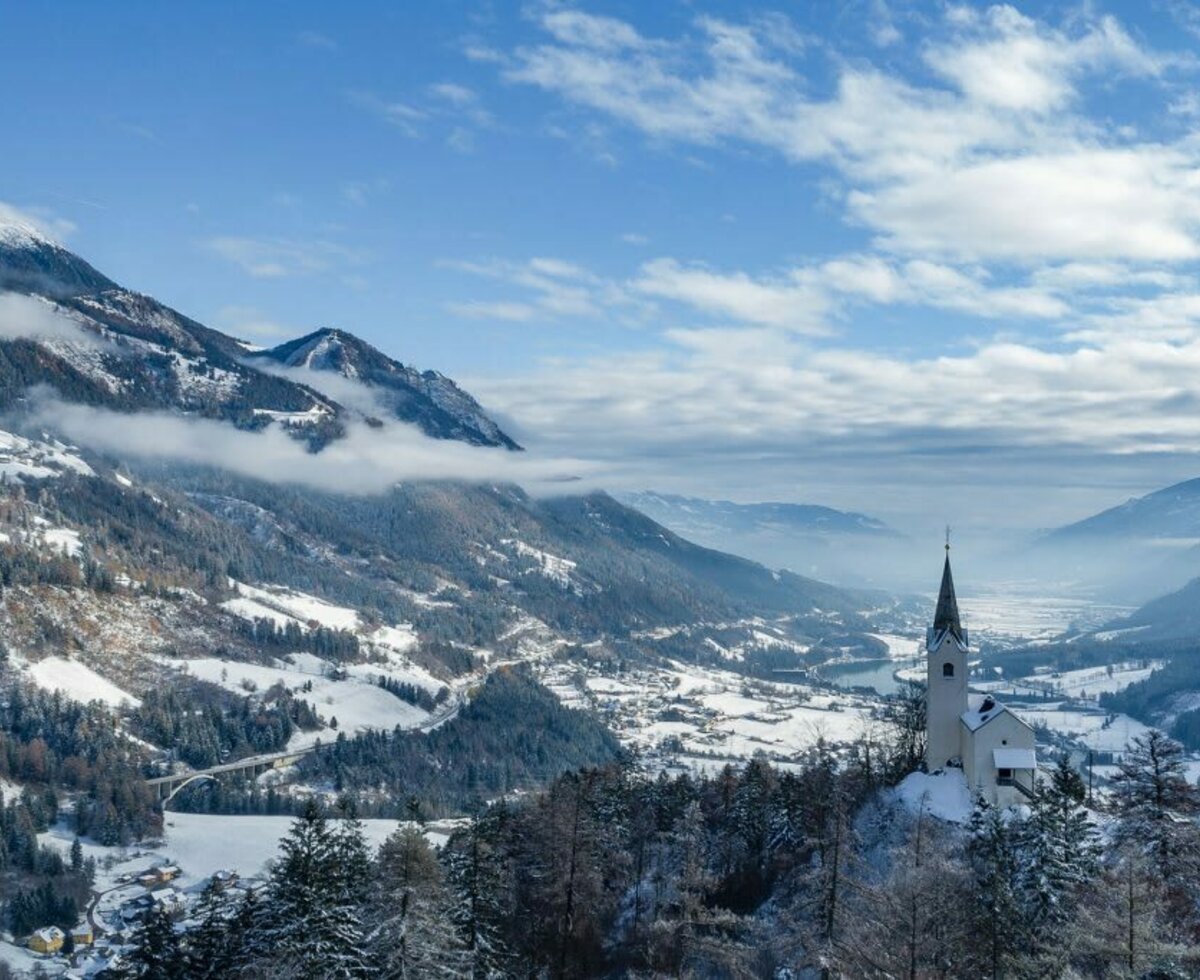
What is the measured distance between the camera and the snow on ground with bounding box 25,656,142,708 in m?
166

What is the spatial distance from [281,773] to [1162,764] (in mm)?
138830

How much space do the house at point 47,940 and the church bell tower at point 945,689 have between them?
243 feet

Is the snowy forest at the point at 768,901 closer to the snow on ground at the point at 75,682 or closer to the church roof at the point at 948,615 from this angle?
the church roof at the point at 948,615

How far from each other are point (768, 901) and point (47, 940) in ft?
209

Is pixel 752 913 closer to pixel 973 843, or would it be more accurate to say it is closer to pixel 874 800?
pixel 874 800

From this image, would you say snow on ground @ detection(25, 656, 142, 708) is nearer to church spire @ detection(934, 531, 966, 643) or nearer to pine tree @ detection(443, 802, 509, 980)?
pine tree @ detection(443, 802, 509, 980)

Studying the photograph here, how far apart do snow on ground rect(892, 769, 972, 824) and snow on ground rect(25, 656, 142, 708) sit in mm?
138464

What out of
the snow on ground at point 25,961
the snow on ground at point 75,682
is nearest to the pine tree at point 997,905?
the snow on ground at point 25,961

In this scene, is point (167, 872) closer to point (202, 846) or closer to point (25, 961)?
point (202, 846)

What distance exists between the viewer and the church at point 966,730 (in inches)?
2685

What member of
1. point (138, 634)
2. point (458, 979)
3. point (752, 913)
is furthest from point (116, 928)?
point (138, 634)

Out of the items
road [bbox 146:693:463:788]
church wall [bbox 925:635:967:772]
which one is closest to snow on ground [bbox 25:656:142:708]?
road [bbox 146:693:463:788]

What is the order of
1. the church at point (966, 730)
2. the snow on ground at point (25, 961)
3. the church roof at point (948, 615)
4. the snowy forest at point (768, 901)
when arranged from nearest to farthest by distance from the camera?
the snowy forest at point (768, 901), the church at point (966, 730), the church roof at point (948, 615), the snow on ground at point (25, 961)

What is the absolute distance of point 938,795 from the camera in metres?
68.8
